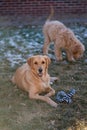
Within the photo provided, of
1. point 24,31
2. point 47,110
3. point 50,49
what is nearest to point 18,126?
point 47,110

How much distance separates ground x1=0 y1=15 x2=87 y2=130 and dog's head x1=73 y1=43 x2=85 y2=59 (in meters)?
0.13

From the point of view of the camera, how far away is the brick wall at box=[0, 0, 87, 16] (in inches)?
430

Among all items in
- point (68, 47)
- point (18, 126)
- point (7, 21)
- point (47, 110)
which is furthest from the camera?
point (7, 21)

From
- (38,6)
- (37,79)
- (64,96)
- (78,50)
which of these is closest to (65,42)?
(78,50)

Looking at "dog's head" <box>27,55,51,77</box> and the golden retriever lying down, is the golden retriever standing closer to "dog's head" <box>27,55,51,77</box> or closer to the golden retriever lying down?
the golden retriever lying down

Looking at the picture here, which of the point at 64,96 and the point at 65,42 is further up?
the point at 65,42

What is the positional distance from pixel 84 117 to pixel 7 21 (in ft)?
20.1

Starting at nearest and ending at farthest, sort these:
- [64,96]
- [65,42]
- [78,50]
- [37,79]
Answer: [64,96], [37,79], [78,50], [65,42]

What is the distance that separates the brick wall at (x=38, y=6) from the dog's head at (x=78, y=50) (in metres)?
3.92

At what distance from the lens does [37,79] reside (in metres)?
5.67

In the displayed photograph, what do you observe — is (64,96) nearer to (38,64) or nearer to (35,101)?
(35,101)

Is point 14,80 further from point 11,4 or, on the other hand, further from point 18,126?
point 11,4

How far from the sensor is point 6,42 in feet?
28.6

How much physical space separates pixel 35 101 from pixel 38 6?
591 cm
